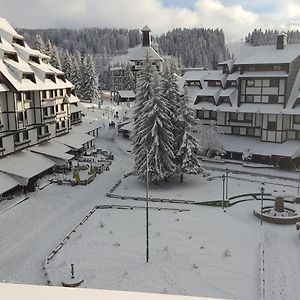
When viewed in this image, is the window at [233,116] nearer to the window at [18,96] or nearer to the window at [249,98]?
the window at [249,98]

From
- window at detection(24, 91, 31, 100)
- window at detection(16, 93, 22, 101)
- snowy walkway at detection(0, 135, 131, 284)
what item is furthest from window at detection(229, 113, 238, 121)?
window at detection(16, 93, 22, 101)

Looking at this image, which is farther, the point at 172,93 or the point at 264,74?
the point at 264,74

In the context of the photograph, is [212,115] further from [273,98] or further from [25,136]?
[25,136]

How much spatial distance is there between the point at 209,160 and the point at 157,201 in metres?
14.4

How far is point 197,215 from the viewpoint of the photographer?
29.0 metres

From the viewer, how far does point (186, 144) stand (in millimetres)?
36062

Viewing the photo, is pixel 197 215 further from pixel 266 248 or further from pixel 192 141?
pixel 192 141

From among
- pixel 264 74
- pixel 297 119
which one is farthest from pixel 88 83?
pixel 297 119

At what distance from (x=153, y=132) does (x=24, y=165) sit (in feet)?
38.9

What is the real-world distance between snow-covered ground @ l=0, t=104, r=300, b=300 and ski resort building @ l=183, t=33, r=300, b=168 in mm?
9002

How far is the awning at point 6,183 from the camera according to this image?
28480mm

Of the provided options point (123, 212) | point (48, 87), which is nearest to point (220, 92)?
point (48, 87)

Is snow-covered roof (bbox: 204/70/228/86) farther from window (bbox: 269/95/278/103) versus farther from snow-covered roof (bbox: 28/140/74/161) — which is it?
snow-covered roof (bbox: 28/140/74/161)

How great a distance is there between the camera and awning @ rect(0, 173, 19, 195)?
2848 centimetres
